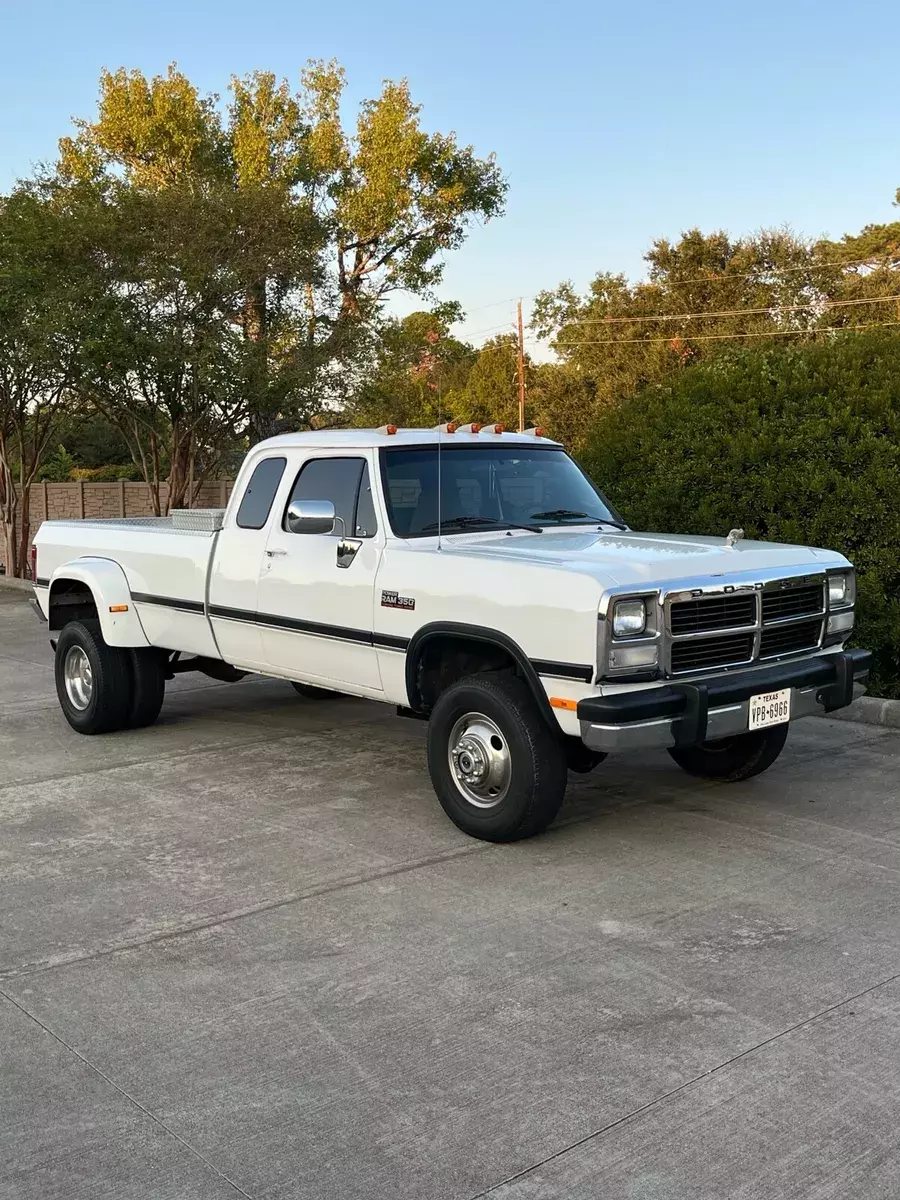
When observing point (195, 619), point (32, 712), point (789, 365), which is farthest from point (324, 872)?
point (789, 365)

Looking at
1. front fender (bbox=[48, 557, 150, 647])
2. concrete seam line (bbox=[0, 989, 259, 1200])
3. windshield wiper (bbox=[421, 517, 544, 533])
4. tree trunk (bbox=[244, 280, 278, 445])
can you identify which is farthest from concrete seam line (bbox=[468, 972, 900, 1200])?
tree trunk (bbox=[244, 280, 278, 445])

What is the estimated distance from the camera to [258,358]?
18812 mm

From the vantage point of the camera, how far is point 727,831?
19.7 ft

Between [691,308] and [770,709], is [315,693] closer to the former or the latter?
[770,709]

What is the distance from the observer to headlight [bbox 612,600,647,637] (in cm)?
522

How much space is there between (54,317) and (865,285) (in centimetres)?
3122

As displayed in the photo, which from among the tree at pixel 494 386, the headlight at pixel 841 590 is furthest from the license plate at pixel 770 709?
the tree at pixel 494 386

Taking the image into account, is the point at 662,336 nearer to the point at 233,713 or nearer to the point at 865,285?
the point at 865,285

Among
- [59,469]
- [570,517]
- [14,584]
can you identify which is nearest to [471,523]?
[570,517]

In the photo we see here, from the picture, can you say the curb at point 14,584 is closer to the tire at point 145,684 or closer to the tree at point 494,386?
the tire at point 145,684

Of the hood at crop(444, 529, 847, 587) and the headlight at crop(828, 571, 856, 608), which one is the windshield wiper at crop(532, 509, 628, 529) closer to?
the hood at crop(444, 529, 847, 587)

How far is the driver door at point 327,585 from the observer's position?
6469mm

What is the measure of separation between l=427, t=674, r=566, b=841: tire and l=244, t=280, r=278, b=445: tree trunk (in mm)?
13236

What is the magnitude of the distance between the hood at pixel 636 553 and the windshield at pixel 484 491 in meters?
0.18
